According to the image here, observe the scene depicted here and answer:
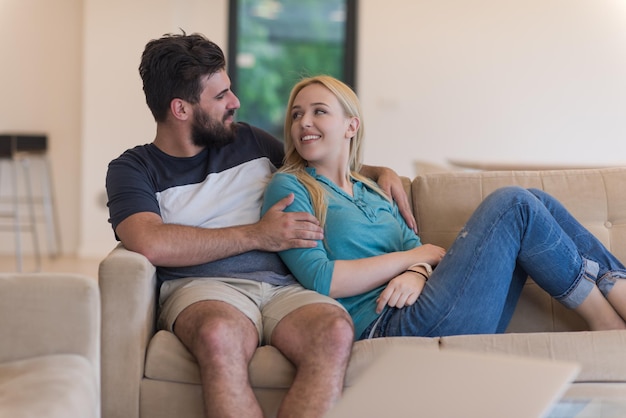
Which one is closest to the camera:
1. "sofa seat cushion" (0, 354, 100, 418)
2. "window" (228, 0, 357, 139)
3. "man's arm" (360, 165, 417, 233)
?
"sofa seat cushion" (0, 354, 100, 418)

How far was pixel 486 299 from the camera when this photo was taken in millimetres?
2475

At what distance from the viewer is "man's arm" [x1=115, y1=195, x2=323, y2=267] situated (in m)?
2.44

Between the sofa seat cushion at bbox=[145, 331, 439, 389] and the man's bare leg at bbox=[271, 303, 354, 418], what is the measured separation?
3cm

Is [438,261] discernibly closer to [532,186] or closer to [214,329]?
[532,186]

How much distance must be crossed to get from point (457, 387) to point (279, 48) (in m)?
6.45

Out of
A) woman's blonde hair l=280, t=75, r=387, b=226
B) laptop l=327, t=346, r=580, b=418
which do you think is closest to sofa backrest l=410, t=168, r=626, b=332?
woman's blonde hair l=280, t=75, r=387, b=226

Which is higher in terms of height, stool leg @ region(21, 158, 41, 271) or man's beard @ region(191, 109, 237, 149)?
man's beard @ region(191, 109, 237, 149)

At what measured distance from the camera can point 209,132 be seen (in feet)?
9.04

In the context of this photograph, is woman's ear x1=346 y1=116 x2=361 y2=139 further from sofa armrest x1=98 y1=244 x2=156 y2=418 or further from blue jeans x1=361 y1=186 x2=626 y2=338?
sofa armrest x1=98 y1=244 x2=156 y2=418

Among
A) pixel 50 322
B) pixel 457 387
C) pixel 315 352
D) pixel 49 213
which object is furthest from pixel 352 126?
pixel 49 213

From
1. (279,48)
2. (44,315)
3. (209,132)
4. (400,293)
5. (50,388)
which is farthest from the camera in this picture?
(279,48)

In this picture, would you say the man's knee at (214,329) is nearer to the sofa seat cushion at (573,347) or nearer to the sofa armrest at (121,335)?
the sofa armrest at (121,335)

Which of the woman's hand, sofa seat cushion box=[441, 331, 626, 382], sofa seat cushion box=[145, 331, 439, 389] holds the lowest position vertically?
sofa seat cushion box=[145, 331, 439, 389]

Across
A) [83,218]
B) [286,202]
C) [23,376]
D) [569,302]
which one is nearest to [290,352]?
[286,202]
